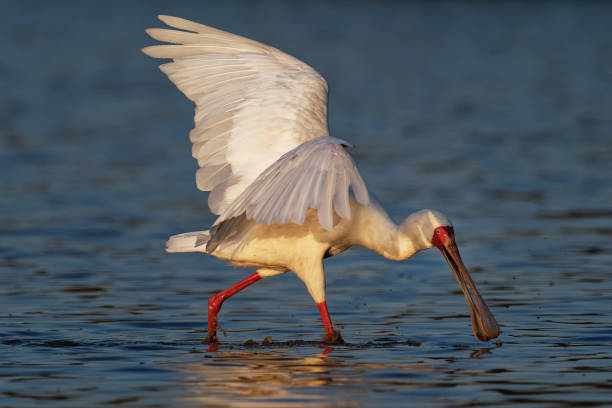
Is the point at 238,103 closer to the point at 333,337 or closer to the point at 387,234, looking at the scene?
the point at 387,234

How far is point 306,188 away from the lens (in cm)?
824

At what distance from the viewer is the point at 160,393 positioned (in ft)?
26.3

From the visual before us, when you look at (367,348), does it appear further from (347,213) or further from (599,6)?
(599,6)

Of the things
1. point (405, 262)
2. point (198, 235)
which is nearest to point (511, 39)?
point (405, 262)

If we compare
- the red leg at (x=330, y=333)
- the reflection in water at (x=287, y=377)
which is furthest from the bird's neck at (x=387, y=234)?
the reflection in water at (x=287, y=377)

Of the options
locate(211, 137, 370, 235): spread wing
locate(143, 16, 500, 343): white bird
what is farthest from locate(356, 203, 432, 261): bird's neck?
locate(211, 137, 370, 235): spread wing

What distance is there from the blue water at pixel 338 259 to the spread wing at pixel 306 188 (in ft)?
3.62

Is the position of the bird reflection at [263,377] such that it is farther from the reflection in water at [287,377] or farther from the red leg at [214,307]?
the red leg at [214,307]

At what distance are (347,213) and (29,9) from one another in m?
55.4

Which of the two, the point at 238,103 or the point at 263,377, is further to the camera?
the point at 238,103

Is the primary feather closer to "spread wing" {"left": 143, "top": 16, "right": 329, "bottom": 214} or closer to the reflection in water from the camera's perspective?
"spread wing" {"left": 143, "top": 16, "right": 329, "bottom": 214}

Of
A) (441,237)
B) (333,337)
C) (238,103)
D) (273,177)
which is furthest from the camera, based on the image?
(238,103)

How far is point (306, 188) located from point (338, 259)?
5592 millimetres

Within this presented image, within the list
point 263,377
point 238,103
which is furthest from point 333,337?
point 238,103
